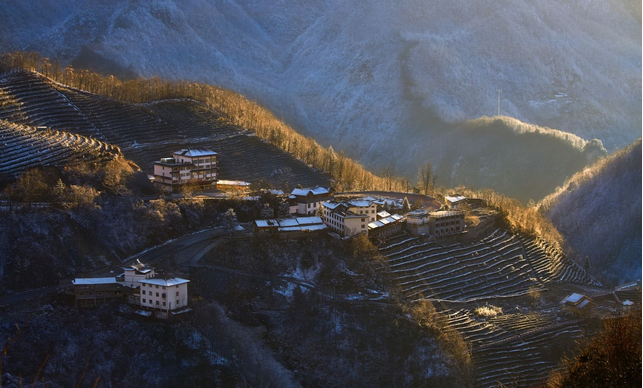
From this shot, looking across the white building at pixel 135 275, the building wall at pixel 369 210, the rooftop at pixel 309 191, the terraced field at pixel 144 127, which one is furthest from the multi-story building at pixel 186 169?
the white building at pixel 135 275

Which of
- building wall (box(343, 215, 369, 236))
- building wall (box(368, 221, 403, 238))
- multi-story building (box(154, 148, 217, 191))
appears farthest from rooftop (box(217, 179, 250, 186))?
building wall (box(368, 221, 403, 238))

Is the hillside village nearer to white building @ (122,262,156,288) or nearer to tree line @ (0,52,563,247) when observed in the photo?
white building @ (122,262,156,288)

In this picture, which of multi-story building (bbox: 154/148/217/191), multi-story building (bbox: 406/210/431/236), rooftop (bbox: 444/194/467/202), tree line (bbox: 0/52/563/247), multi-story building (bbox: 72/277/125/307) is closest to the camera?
multi-story building (bbox: 72/277/125/307)

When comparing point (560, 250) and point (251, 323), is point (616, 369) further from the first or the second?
point (560, 250)

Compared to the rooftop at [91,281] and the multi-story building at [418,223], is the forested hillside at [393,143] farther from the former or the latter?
the rooftop at [91,281]

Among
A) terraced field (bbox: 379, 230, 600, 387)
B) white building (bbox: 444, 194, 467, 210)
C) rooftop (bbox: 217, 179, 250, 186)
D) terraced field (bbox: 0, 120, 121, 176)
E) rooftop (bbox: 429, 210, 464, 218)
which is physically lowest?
terraced field (bbox: 379, 230, 600, 387)

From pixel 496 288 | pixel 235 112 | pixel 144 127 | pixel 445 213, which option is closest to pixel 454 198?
pixel 445 213

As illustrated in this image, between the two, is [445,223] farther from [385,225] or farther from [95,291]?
[95,291]
